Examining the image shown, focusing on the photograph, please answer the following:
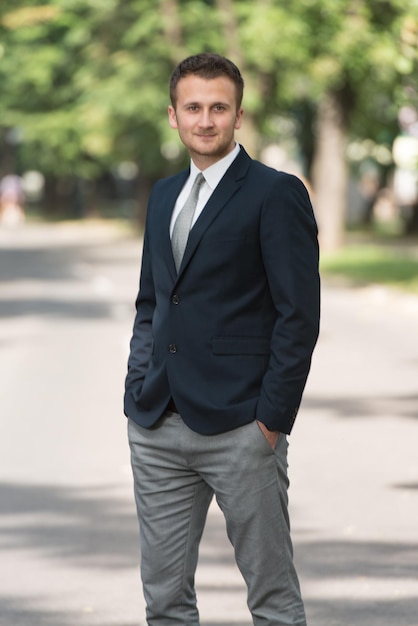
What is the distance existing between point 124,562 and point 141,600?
642mm

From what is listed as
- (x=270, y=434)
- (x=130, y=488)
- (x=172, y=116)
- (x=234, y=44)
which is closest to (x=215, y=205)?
(x=172, y=116)

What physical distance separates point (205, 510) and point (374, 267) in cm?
2418

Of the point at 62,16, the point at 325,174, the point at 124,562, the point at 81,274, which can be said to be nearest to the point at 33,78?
the point at 62,16

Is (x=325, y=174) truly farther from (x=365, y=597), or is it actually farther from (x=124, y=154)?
(x=365, y=597)

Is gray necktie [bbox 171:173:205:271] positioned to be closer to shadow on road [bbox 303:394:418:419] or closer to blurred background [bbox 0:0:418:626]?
blurred background [bbox 0:0:418:626]

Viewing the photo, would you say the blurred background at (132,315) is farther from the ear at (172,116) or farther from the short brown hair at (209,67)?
the short brown hair at (209,67)

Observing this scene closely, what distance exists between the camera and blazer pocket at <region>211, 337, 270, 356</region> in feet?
13.6

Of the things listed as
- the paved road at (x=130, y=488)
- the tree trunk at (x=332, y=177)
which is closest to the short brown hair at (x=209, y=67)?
the paved road at (x=130, y=488)

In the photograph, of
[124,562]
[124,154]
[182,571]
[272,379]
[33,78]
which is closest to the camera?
[272,379]

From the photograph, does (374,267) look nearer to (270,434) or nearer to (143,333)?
(143,333)

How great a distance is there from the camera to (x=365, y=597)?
6.09m

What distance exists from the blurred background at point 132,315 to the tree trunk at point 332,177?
0.05 m

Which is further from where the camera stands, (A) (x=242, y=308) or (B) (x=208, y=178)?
(B) (x=208, y=178)

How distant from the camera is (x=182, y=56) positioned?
113ft
